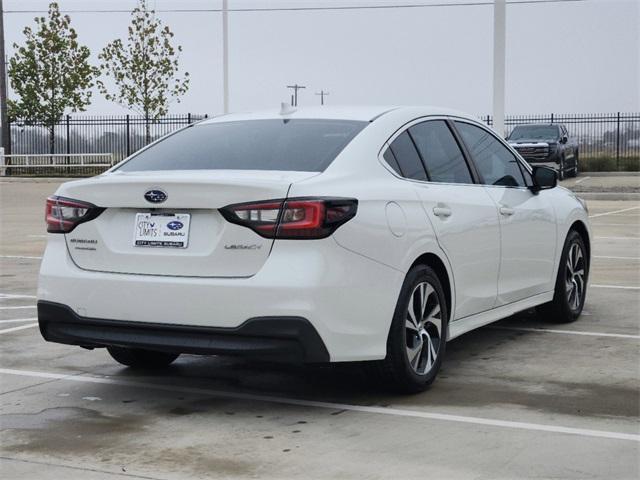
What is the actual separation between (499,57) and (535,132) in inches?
440

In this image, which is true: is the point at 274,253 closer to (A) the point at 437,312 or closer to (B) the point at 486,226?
(A) the point at 437,312

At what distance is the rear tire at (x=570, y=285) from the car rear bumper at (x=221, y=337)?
340 cm

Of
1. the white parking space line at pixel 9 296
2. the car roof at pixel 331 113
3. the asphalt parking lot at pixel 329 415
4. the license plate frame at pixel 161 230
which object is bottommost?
the asphalt parking lot at pixel 329 415

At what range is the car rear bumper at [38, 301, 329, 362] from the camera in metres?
5.28

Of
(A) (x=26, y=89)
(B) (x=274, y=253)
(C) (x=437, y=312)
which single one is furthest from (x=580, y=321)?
(A) (x=26, y=89)

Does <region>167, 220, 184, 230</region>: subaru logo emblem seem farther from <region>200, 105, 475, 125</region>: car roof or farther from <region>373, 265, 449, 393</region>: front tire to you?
<region>200, 105, 475, 125</region>: car roof

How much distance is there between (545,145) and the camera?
32312mm

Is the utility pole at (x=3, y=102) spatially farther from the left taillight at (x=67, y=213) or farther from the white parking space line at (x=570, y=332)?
the left taillight at (x=67, y=213)

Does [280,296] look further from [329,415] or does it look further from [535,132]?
[535,132]

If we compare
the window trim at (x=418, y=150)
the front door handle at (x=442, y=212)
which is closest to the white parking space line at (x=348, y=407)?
the front door handle at (x=442, y=212)

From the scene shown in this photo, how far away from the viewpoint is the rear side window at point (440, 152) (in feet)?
21.6

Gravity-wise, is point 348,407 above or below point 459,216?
below

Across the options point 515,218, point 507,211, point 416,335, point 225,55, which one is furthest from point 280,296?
point 225,55

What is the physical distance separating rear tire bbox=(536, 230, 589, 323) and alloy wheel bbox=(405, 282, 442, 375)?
2300 mm
